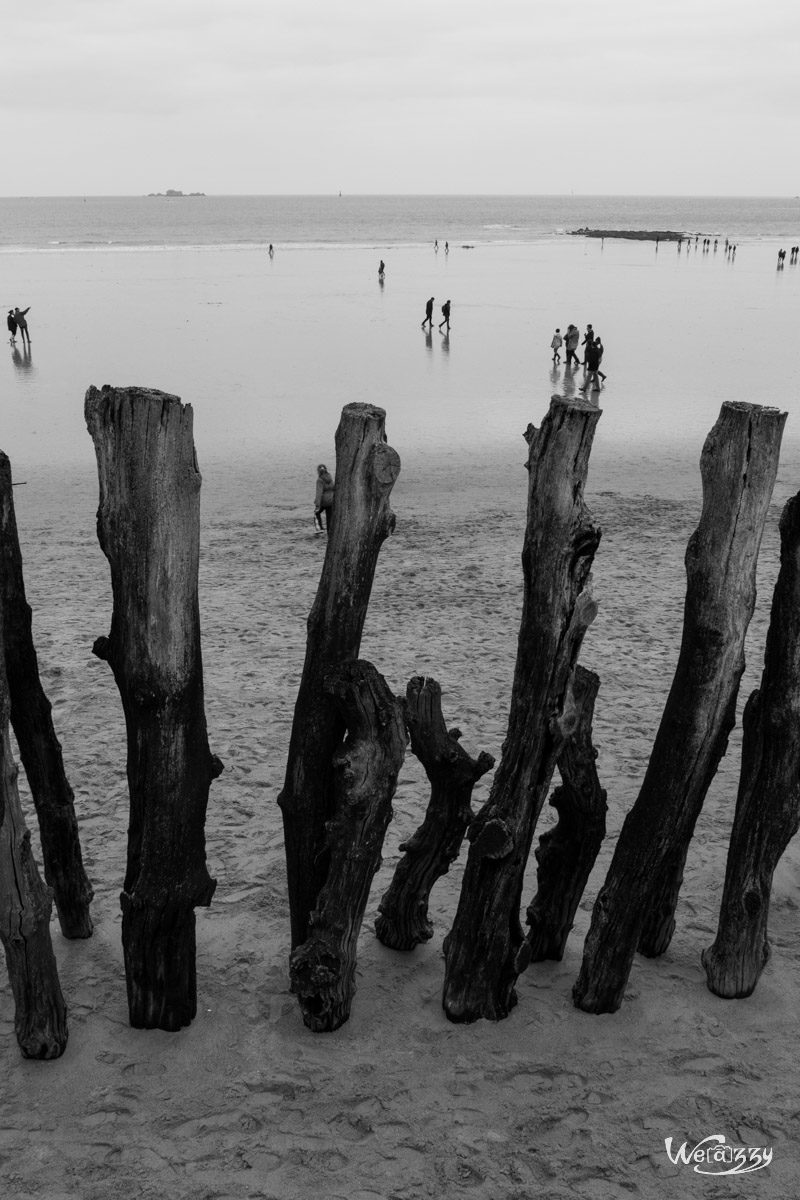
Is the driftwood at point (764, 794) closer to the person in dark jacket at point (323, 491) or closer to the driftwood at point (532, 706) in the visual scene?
the driftwood at point (532, 706)

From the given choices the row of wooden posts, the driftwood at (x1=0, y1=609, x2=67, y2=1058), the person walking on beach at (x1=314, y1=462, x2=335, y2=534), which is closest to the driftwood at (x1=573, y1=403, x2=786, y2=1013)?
the row of wooden posts

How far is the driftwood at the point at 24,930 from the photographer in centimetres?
365

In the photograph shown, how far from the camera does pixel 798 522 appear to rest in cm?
377

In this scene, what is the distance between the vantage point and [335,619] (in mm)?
3965

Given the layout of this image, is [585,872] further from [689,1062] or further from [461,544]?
[461,544]

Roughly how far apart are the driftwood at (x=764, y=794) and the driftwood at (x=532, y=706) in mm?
737

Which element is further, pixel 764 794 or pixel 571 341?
pixel 571 341

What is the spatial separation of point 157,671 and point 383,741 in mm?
849

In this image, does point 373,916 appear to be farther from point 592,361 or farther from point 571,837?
point 592,361

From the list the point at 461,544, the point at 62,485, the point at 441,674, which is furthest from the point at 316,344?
the point at 441,674

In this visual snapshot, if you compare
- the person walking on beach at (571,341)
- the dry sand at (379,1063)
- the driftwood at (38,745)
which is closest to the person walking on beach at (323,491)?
the dry sand at (379,1063)

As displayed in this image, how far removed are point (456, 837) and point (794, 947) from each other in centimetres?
165

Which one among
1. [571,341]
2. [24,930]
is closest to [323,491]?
[24,930]

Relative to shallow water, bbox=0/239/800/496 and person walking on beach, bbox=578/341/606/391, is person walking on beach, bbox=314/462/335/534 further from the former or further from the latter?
person walking on beach, bbox=578/341/606/391
